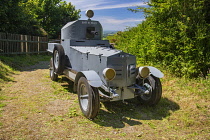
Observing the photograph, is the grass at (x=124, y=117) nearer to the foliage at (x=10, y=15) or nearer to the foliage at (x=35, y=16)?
the foliage at (x=10, y=15)

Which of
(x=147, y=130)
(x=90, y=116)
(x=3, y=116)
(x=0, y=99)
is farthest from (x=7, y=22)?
(x=147, y=130)

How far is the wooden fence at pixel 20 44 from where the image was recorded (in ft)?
42.1

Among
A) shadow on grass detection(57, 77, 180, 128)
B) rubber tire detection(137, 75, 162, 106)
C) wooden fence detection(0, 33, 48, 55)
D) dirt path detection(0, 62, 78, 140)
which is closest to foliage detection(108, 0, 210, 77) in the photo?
shadow on grass detection(57, 77, 180, 128)

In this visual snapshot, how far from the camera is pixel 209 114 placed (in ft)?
16.5

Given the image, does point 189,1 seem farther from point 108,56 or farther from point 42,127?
point 42,127

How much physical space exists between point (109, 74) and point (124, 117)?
1.12m

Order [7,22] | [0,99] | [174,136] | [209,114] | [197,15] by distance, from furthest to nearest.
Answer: [7,22]
[197,15]
[0,99]
[209,114]
[174,136]

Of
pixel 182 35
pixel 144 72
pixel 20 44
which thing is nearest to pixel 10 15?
pixel 20 44

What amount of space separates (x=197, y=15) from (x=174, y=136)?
492 cm

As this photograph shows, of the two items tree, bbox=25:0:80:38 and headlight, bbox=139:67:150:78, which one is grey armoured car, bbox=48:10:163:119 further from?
tree, bbox=25:0:80:38

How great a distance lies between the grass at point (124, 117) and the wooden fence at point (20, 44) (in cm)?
723

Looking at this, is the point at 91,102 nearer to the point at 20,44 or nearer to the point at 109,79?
the point at 109,79

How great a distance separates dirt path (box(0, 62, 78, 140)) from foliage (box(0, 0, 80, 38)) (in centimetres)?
744

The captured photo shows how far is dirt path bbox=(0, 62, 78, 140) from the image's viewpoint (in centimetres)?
394
